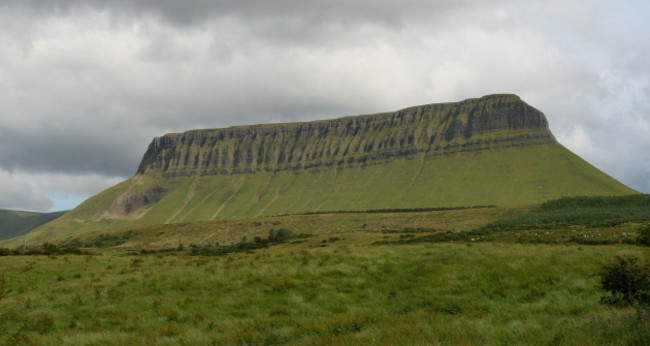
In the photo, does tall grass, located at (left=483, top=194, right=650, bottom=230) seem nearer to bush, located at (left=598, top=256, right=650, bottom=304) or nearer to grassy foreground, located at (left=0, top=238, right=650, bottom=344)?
grassy foreground, located at (left=0, top=238, right=650, bottom=344)

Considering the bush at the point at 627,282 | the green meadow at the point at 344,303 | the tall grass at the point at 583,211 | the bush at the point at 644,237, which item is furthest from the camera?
the tall grass at the point at 583,211

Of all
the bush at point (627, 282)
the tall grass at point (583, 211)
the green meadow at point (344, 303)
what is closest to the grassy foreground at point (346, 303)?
the green meadow at point (344, 303)

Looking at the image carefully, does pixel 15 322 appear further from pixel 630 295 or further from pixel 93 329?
pixel 630 295

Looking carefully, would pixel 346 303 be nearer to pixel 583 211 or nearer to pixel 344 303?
pixel 344 303

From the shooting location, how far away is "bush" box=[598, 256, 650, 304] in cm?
1492

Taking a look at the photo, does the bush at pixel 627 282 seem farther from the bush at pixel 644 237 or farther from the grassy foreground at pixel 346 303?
the bush at pixel 644 237

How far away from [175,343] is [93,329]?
4.76 meters

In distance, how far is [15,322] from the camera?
61.0 ft

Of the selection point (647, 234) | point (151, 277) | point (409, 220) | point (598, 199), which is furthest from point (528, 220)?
point (151, 277)

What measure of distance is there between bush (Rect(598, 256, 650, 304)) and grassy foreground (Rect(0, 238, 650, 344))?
843mm

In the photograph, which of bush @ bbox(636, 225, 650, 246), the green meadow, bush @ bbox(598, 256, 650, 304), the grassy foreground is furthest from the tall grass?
bush @ bbox(598, 256, 650, 304)

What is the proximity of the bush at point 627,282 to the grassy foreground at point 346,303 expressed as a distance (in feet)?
2.77

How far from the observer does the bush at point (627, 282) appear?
14.9m

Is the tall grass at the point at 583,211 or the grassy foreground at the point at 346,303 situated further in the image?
the tall grass at the point at 583,211
